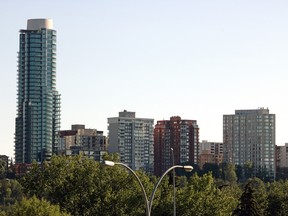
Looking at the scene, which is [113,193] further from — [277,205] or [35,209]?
[277,205]

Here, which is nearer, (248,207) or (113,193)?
(248,207)

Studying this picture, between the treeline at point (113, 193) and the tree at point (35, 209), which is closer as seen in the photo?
the tree at point (35, 209)

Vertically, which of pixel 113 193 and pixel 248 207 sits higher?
pixel 113 193

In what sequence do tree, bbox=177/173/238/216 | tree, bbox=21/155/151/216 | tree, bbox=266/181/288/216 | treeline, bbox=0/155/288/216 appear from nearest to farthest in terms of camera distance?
tree, bbox=177/173/238/216, treeline, bbox=0/155/288/216, tree, bbox=21/155/151/216, tree, bbox=266/181/288/216

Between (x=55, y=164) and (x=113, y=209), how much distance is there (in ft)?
43.7

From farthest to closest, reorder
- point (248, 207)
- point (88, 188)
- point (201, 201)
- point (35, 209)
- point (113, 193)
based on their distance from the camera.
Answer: point (88, 188) → point (113, 193) → point (201, 201) → point (248, 207) → point (35, 209)

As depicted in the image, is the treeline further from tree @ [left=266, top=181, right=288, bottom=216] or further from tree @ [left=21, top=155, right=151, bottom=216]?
tree @ [left=266, top=181, right=288, bottom=216]

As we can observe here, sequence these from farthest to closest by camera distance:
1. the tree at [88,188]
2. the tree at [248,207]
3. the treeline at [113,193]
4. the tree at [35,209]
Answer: the tree at [88,188] → the treeline at [113,193] → the tree at [248,207] → the tree at [35,209]

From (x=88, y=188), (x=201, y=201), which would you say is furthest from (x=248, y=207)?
(x=88, y=188)

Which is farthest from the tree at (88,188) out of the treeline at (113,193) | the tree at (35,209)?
the tree at (35,209)

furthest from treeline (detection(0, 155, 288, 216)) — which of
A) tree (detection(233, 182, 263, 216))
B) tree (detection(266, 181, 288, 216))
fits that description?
tree (detection(266, 181, 288, 216))

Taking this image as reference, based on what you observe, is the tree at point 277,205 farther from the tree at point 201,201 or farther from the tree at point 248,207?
the tree at point 248,207

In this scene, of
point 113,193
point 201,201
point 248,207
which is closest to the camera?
point 248,207

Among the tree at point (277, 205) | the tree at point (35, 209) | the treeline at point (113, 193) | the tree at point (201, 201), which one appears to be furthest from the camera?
the tree at point (277, 205)
